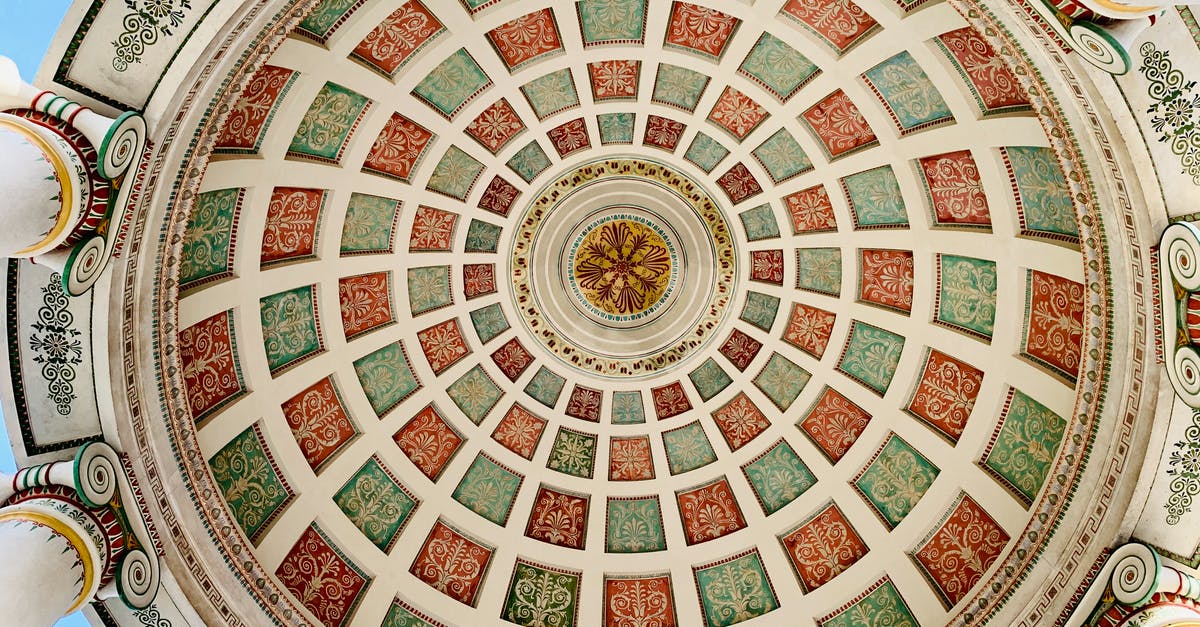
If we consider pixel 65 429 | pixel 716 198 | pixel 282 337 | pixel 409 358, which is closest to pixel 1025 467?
pixel 716 198

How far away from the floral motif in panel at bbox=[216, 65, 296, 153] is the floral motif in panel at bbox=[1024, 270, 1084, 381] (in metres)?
11.5

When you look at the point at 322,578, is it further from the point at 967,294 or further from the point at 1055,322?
the point at 1055,322

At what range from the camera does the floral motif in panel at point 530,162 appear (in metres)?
14.9

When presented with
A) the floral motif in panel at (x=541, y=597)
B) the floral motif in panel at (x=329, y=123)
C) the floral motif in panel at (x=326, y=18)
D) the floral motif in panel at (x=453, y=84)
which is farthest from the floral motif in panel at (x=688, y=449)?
the floral motif in panel at (x=326, y=18)

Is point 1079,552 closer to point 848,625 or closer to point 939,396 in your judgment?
point 939,396

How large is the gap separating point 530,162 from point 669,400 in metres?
5.41

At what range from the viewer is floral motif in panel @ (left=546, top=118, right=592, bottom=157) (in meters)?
14.8

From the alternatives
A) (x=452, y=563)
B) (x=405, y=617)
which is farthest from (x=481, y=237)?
(x=405, y=617)

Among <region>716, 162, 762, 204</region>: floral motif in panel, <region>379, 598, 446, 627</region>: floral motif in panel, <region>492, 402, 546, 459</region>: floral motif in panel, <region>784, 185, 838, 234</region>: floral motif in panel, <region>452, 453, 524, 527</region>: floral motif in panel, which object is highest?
<region>716, 162, 762, 204</region>: floral motif in panel

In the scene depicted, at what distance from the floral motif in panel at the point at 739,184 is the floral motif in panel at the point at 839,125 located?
5.07ft

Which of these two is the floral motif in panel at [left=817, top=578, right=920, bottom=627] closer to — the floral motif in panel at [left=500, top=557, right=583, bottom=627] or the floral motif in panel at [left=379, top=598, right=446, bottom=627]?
the floral motif in panel at [left=500, top=557, right=583, bottom=627]

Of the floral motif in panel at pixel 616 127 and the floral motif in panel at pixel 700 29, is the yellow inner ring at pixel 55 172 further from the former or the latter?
the floral motif in panel at pixel 616 127

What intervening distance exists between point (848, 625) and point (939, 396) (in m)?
4.35

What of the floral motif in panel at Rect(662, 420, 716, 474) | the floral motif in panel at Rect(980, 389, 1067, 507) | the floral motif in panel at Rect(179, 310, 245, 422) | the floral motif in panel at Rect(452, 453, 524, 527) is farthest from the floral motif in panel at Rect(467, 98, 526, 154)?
the floral motif in panel at Rect(980, 389, 1067, 507)
